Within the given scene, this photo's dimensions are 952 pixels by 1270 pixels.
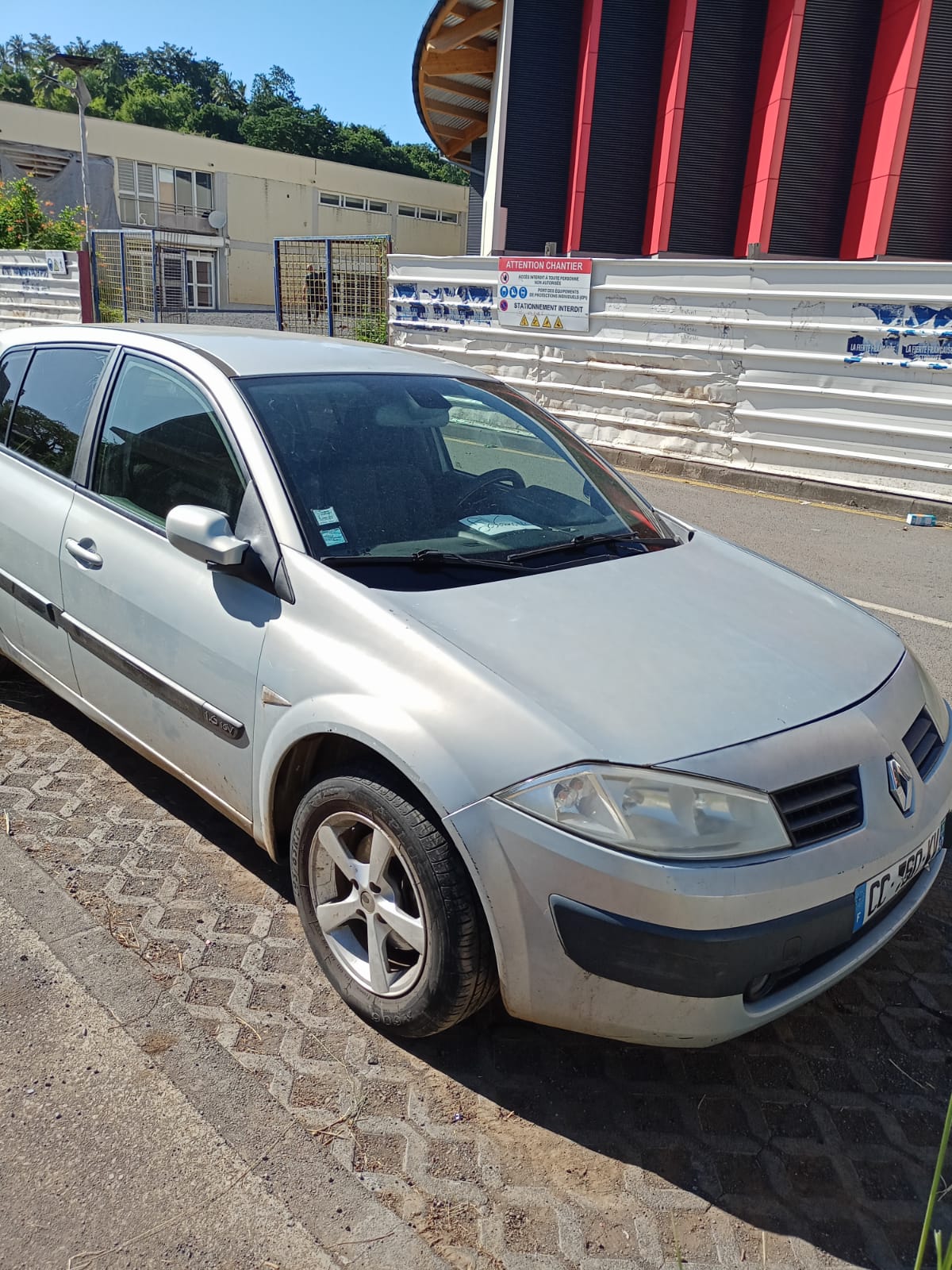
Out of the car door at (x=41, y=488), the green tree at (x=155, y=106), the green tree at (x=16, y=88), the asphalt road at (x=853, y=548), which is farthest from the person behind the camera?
the green tree at (x=16, y=88)

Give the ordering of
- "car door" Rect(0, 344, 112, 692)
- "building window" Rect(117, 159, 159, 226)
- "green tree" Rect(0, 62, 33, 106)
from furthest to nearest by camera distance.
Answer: "green tree" Rect(0, 62, 33, 106)
"building window" Rect(117, 159, 159, 226)
"car door" Rect(0, 344, 112, 692)

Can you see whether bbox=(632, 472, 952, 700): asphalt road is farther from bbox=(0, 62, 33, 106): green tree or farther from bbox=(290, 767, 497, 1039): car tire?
bbox=(0, 62, 33, 106): green tree

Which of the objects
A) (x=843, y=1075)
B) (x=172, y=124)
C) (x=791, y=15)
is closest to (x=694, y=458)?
(x=843, y=1075)

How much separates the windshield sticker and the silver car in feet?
0.12

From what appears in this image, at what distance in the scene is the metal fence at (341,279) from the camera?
557 inches

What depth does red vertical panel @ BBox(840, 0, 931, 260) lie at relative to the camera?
1856cm

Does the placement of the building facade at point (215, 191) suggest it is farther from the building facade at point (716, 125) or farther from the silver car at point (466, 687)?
the silver car at point (466, 687)

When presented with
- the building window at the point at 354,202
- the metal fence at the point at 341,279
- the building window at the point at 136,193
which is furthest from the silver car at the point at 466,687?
the building window at the point at 354,202

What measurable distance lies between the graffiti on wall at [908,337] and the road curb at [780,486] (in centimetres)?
122

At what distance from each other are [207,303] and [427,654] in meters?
43.9

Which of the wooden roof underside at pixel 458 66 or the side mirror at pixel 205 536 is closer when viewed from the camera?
the side mirror at pixel 205 536

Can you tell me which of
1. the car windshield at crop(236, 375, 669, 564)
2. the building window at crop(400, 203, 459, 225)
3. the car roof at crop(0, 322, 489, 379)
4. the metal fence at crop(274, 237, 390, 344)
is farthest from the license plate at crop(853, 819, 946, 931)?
the building window at crop(400, 203, 459, 225)

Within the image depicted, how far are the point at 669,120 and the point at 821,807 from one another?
2115 cm

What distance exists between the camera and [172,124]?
3120 inches
